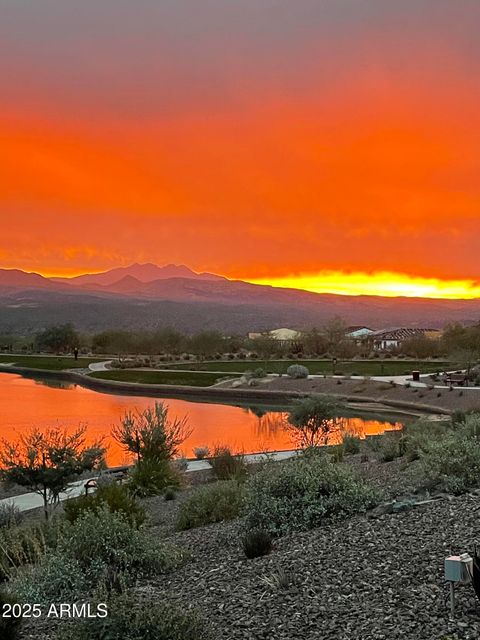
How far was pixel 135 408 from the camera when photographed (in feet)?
119

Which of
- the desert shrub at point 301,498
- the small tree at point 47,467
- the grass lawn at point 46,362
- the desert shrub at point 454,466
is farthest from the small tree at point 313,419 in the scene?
the grass lawn at point 46,362

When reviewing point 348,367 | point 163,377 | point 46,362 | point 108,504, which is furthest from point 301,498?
point 46,362

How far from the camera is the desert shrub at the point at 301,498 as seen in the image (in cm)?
877

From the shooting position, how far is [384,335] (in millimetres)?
118625

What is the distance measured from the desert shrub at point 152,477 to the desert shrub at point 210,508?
14.1 ft

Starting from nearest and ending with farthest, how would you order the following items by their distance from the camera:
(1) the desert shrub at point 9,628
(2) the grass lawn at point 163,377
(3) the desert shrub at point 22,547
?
(1) the desert shrub at point 9,628 < (3) the desert shrub at point 22,547 < (2) the grass lawn at point 163,377

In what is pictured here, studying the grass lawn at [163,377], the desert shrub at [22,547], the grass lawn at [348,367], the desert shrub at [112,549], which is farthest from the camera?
the grass lawn at [348,367]

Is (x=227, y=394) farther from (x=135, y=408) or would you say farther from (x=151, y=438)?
(x=151, y=438)

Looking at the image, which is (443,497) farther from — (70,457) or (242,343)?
(242,343)

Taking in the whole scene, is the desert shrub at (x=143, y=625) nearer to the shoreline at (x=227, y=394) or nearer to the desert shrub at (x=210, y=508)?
the desert shrub at (x=210, y=508)

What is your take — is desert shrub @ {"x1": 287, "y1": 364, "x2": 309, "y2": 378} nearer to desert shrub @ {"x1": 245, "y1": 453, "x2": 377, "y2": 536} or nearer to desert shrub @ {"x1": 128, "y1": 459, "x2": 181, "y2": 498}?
desert shrub @ {"x1": 128, "y1": 459, "x2": 181, "y2": 498}

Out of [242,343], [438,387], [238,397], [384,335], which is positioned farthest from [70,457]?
[384,335]

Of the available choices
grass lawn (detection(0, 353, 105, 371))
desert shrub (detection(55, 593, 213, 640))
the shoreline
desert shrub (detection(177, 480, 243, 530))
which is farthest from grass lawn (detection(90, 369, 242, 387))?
desert shrub (detection(55, 593, 213, 640))

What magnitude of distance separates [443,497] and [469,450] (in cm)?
137
